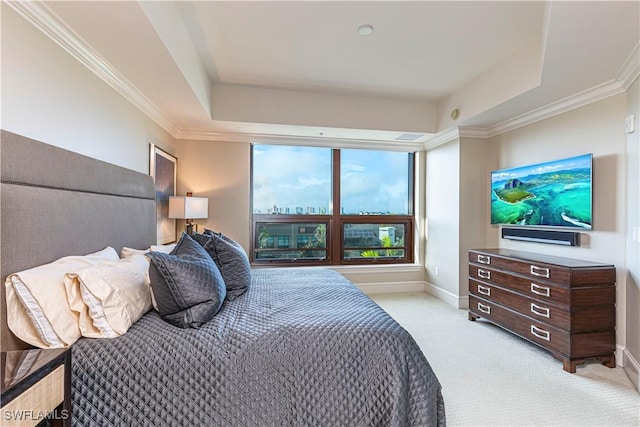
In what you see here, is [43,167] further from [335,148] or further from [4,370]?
[335,148]

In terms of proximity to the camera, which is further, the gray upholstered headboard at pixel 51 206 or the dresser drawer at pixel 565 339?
the dresser drawer at pixel 565 339

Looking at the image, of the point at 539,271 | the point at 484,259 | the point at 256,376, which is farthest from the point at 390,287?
the point at 256,376

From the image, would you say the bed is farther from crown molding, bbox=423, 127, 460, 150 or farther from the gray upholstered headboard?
crown molding, bbox=423, 127, 460, 150

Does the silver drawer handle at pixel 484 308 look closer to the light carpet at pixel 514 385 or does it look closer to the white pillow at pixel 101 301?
the light carpet at pixel 514 385

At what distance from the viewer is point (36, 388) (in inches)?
37.9

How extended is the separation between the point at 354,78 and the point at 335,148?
54.8 inches

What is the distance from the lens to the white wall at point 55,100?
146 cm

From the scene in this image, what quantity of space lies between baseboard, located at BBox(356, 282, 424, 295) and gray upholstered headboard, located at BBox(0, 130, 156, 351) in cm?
330

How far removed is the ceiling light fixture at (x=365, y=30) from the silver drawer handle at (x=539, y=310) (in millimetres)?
2718

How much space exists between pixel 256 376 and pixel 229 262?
1042 mm

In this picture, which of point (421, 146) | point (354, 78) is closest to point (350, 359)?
point (354, 78)

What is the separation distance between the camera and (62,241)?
62.4 inches

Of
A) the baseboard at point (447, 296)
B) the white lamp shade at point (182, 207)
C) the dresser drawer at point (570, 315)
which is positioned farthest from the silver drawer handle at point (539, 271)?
the white lamp shade at point (182, 207)

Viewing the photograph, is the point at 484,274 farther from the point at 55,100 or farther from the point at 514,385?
the point at 55,100
